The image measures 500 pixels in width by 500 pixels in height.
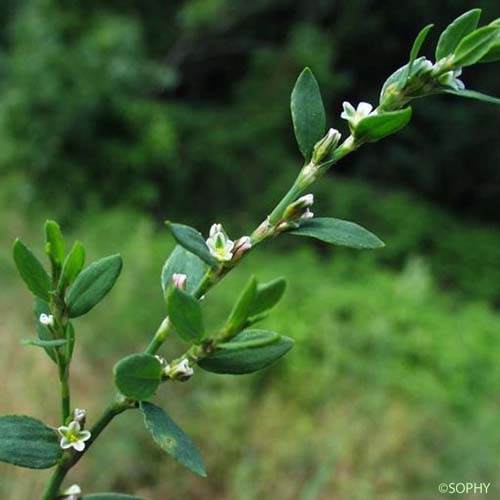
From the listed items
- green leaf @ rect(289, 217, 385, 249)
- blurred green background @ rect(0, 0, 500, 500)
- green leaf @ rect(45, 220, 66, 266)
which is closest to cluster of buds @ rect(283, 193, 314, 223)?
green leaf @ rect(289, 217, 385, 249)

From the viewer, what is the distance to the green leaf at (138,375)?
0.35 m

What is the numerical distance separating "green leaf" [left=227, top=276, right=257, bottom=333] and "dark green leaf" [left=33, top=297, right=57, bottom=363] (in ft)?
0.31

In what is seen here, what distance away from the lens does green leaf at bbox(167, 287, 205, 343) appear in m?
0.34

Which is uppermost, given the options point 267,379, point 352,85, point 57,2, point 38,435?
point 352,85

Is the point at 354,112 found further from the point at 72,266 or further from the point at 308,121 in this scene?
the point at 72,266

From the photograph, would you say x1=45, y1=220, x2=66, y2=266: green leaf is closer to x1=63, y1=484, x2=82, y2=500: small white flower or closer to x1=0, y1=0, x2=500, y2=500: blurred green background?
x1=63, y1=484, x2=82, y2=500: small white flower

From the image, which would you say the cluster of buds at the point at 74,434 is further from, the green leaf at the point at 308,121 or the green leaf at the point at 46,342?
the green leaf at the point at 308,121

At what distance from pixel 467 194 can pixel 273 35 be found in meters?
2.40

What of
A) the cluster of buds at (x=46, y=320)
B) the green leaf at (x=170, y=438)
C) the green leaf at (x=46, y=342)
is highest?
the cluster of buds at (x=46, y=320)

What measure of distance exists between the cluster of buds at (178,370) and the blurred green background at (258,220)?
176 centimetres

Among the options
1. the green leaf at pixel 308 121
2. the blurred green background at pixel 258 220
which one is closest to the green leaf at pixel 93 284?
the green leaf at pixel 308 121

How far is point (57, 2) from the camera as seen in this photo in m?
5.22

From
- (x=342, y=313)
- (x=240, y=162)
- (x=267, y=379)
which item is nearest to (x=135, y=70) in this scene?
(x=240, y=162)

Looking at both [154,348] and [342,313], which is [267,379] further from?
[154,348]
